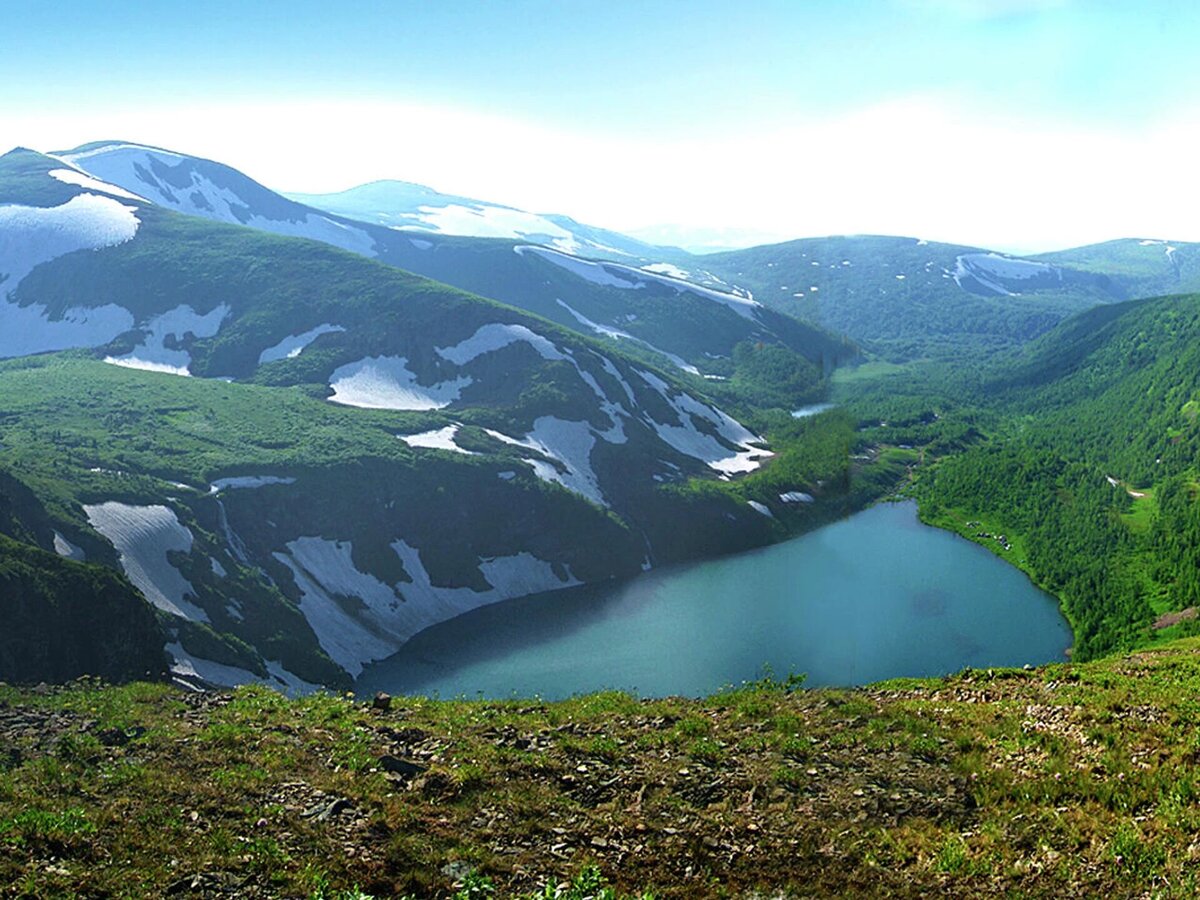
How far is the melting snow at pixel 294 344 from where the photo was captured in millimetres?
165000

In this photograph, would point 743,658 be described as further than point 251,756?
Yes

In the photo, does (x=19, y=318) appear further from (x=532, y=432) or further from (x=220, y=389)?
(x=532, y=432)

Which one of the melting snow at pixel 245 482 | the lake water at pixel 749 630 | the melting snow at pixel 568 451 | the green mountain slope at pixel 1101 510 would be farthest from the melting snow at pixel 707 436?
the melting snow at pixel 245 482

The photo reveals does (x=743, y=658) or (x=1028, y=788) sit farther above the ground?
(x=1028, y=788)

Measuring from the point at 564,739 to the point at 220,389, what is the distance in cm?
13263

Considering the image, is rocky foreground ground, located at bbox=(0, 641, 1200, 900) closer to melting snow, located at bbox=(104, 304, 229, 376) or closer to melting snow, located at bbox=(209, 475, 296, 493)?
melting snow, located at bbox=(209, 475, 296, 493)

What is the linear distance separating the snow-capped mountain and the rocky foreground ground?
4955cm

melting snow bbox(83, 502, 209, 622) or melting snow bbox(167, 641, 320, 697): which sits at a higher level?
melting snow bbox(83, 502, 209, 622)

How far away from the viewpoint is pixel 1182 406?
187m

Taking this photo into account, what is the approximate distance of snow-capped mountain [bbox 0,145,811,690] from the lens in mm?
85125

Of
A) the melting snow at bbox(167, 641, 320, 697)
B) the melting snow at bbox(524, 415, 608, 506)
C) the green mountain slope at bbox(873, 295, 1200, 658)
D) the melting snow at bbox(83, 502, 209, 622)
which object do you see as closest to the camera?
the melting snow at bbox(167, 641, 320, 697)

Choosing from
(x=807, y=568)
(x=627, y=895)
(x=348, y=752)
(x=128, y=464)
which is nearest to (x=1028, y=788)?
(x=627, y=895)

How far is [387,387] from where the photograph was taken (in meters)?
153

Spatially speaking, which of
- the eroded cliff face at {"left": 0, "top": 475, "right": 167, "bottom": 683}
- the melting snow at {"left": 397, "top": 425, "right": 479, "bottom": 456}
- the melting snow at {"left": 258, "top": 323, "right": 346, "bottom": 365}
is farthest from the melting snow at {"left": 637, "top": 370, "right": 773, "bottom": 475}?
the eroded cliff face at {"left": 0, "top": 475, "right": 167, "bottom": 683}
